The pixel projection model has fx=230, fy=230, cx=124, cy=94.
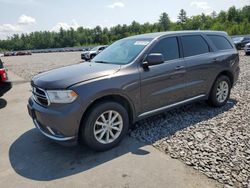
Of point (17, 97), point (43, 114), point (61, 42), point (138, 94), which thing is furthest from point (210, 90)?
point (61, 42)

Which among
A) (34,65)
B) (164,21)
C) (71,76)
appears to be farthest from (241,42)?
(164,21)

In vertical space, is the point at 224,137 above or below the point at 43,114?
below

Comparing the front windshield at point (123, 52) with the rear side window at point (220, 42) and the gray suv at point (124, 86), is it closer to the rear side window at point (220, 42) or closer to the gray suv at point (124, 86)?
the gray suv at point (124, 86)

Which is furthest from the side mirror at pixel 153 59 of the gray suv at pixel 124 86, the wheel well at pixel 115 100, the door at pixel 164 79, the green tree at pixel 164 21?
the green tree at pixel 164 21

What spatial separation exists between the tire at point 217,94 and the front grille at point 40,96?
362 cm

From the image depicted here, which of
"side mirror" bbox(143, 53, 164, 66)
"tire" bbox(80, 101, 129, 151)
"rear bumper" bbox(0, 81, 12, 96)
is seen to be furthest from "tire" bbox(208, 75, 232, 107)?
"rear bumper" bbox(0, 81, 12, 96)

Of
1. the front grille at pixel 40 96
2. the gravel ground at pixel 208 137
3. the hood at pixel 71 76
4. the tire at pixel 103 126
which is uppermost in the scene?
the hood at pixel 71 76

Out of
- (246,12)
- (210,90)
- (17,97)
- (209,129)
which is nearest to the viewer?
(209,129)

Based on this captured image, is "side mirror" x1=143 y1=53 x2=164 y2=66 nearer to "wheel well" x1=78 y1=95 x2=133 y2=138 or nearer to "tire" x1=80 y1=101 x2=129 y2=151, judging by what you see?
"wheel well" x1=78 y1=95 x2=133 y2=138

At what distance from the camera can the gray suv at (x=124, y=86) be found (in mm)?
3305

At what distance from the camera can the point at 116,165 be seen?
3.26m

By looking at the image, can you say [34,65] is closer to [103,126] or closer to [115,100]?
[115,100]

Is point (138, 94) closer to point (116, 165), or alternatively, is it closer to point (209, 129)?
point (116, 165)

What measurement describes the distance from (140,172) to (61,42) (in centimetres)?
10998
